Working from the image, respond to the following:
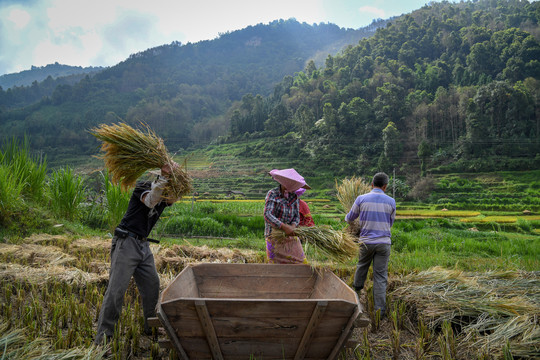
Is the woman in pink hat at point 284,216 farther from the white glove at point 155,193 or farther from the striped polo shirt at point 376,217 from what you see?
the white glove at point 155,193

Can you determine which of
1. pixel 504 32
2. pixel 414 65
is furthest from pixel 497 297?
pixel 414 65

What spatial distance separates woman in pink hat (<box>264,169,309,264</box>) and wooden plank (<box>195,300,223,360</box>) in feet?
3.78

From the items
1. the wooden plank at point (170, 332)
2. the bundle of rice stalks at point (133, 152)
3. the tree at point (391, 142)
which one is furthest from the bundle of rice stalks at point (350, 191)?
the tree at point (391, 142)

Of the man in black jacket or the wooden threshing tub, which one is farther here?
the man in black jacket

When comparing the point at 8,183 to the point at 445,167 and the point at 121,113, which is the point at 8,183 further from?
the point at 121,113

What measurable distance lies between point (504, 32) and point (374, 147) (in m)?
22.1

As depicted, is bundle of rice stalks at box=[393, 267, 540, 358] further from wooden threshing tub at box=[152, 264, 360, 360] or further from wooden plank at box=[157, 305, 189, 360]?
wooden plank at box=[157, 305, 189, 360]

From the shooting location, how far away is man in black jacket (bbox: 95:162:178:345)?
7.65 ft

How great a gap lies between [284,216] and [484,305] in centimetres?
187

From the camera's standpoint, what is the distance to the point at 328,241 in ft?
9.57

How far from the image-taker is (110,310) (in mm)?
2330

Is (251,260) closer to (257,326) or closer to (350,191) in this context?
(350,191)

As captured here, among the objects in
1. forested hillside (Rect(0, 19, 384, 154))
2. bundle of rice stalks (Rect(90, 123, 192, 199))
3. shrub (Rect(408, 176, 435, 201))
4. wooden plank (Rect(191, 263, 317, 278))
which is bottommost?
shrub (Rect(408, 176, 435, 201))

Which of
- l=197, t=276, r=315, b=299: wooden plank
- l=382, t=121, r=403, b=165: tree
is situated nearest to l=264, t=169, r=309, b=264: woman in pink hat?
l=197, t=276, r=315, b=299: wooden plank
